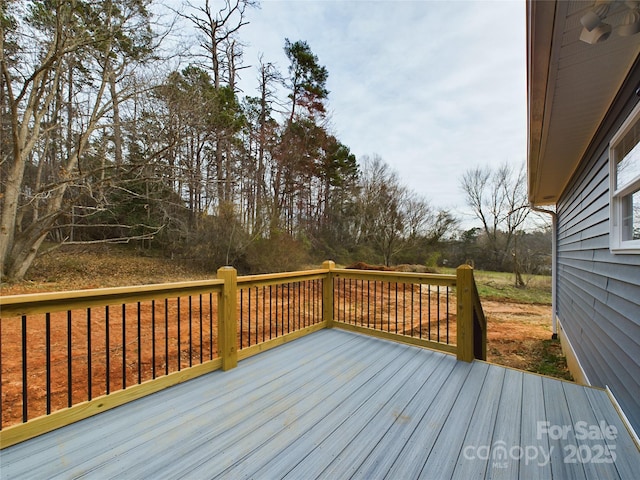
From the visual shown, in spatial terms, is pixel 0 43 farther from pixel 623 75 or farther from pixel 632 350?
pixel 632 350

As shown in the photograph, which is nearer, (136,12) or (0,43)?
(0,43)

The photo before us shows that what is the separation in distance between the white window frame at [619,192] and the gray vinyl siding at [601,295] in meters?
0.09

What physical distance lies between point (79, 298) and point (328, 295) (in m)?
2.70

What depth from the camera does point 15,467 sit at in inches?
54.9

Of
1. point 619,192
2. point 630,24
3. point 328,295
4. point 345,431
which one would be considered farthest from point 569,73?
point 328,295

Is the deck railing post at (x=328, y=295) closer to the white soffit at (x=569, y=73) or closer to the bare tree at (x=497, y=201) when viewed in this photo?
the white soffit at (x=569, y=73)

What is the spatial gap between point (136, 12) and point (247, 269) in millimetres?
7489

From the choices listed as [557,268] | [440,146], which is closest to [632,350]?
[557,268]

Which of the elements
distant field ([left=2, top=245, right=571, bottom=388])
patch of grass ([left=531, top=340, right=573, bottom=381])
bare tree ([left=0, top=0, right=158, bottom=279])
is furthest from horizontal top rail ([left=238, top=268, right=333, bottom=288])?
bare tree ([left=0, top=0, right=158, bottom=279])

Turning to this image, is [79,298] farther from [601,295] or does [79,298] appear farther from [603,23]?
[601,295]

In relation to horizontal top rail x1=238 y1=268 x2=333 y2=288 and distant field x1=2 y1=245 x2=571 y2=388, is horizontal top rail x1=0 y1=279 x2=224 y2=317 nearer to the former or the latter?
horizontal top rail x1=238 y1=268 x2=333 y2=288

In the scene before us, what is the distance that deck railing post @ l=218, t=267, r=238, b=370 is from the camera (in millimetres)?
2529

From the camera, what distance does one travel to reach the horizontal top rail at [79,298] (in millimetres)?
1529

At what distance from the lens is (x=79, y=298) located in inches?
69.8
